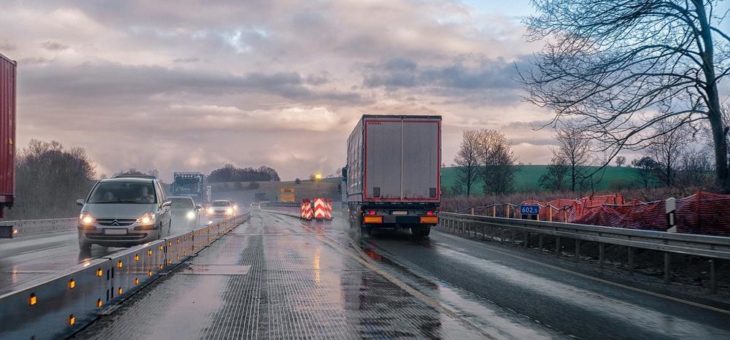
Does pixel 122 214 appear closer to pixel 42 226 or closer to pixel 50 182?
pixel 42 226

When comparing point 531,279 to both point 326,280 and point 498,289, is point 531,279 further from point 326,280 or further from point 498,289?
→ point 326,280

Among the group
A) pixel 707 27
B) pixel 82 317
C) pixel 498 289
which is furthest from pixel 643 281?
pixel 82 317

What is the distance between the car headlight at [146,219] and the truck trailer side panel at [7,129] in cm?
312

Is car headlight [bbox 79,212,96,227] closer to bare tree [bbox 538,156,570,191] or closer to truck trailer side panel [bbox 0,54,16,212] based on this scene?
truck trailer side panel [bbox 0,54,16,212]

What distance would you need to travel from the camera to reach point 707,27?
1734 centimetres

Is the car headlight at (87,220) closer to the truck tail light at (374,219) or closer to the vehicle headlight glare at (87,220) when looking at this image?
the vehicle headlight glare at (87,220)

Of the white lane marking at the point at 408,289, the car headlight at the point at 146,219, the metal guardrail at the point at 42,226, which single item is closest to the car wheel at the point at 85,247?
the car headlight at the point at 146,219

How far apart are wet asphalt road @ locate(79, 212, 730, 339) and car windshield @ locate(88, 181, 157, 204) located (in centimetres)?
365

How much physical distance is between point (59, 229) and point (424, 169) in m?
19.9

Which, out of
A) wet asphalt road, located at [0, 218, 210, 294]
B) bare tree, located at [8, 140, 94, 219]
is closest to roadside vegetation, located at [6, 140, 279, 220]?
bare tree, located at [8, 140, 94, 219]

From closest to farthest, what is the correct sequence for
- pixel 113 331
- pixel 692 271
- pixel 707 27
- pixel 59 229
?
pixel 113 331
pixel 692 271
pixel 707 27
pixel 59 229

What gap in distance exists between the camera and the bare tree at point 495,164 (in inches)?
2616

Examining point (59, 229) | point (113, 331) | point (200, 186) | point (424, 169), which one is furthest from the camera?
point (200, 186)

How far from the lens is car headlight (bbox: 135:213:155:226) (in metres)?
17.5
